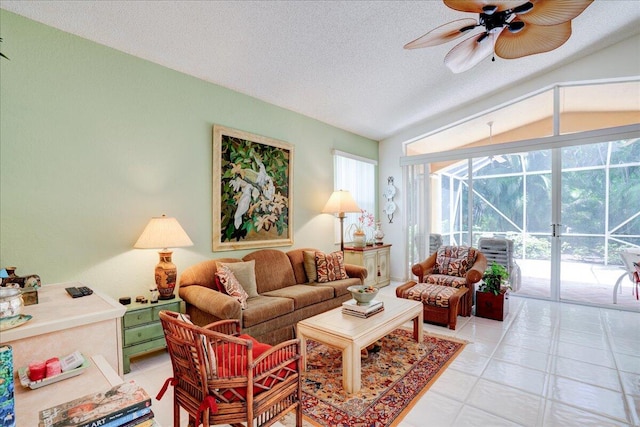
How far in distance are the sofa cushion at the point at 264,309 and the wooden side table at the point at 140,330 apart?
70cm

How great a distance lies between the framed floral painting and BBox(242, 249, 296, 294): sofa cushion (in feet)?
0.64

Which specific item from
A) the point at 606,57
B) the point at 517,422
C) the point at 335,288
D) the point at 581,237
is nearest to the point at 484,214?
the point at 581,237

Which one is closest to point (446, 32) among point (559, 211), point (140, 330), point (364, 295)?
point (364, 295)

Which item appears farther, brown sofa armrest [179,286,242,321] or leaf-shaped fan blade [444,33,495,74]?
brown sofa armrest [179,286,242,321]

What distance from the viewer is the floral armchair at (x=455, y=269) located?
4.00m

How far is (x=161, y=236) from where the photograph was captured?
2742mm

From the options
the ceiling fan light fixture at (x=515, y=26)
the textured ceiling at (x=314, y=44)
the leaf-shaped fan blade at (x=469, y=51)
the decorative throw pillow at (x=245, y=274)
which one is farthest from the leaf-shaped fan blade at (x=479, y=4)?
the decorative throw pillow at (x=245, y=274)

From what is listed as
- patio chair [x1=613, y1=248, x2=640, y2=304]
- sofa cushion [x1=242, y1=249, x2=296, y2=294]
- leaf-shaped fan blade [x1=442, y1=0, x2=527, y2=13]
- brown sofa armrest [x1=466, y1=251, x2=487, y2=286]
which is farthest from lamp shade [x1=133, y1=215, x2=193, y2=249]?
patio chair [x1=613, y1=248, x2=640, y2=304]

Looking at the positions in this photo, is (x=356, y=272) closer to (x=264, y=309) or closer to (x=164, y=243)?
(x=264, y=309)

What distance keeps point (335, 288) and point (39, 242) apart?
2840 mm

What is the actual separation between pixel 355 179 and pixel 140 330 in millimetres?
4107

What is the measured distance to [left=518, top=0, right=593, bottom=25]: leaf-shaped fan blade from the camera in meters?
1.85

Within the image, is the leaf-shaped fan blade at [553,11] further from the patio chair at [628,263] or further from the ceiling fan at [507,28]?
the patio chair at [628,263]

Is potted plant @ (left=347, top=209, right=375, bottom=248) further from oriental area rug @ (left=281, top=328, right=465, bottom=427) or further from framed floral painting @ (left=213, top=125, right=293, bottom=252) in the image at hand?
oriental area rug @ (left=281, top=328, right=465, bottom=427)
